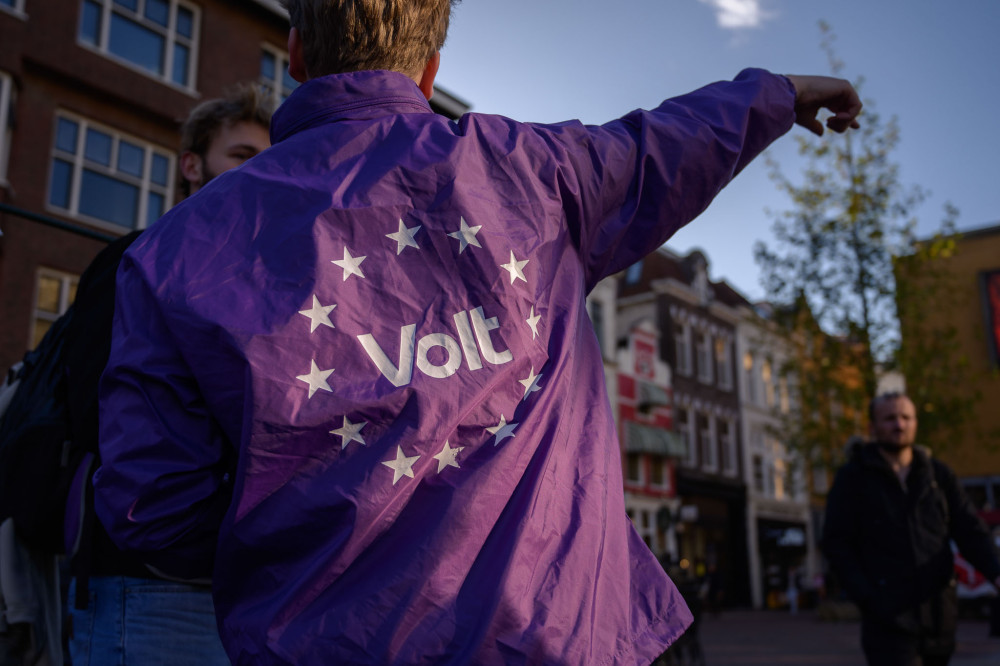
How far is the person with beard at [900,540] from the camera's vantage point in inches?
150

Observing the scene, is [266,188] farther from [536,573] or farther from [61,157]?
[61,157]

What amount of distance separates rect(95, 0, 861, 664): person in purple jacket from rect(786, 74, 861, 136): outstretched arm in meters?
0.33

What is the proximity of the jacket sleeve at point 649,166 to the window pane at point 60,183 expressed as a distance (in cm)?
1513

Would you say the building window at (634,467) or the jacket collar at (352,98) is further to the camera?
the building window at (634,467)

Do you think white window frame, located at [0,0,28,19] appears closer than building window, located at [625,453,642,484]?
Yes

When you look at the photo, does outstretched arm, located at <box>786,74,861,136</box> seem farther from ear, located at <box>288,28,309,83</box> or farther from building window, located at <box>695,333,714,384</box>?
building window, located at <box>695,333,714,384</box>

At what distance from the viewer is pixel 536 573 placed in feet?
3.41

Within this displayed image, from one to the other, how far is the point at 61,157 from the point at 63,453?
48.1ft

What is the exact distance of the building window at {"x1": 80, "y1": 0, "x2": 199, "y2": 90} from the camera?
1538cm

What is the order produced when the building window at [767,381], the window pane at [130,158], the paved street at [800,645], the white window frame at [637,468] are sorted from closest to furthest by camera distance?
the paved street at [800,645] → the window pane at [130,158] → the white window frame at [637,468] → the building window at [767,381]

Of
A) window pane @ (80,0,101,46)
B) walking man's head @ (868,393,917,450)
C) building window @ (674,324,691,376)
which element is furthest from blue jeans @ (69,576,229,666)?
building window @ (674,324,691,376)

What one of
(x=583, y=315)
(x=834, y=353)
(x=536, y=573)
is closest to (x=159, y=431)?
(x=536, y=573)

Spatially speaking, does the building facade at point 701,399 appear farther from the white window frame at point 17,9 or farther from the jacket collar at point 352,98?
the jacket collar at point 352,98

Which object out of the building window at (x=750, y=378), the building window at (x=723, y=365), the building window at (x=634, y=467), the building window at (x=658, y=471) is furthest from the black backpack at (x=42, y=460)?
the building window at (x=750, y=378)
